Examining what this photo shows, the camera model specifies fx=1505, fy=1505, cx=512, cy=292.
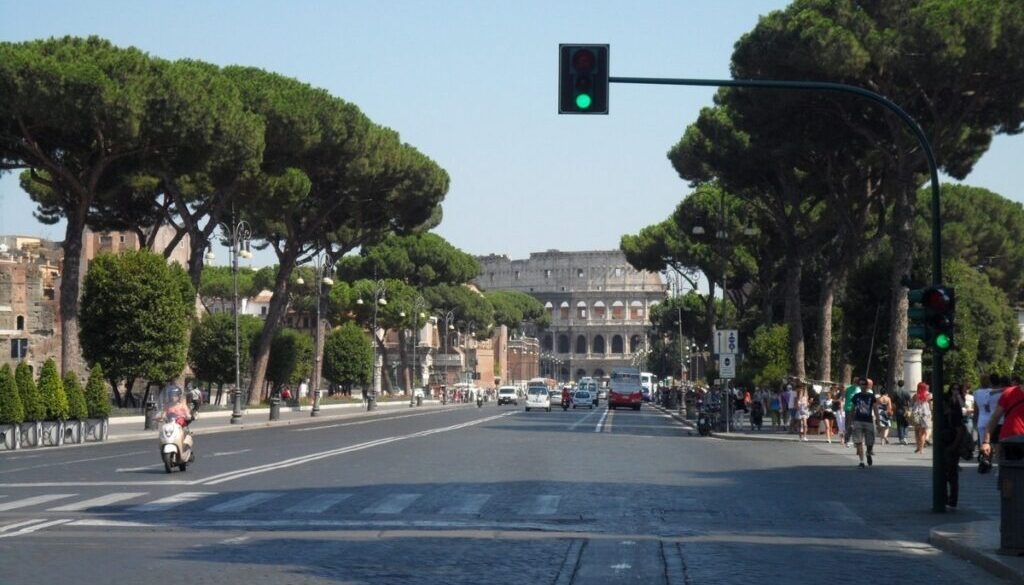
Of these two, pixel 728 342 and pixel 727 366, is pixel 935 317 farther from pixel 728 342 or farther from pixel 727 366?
pixel 728 342

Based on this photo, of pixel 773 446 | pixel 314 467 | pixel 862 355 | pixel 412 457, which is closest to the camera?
pixel 314 467

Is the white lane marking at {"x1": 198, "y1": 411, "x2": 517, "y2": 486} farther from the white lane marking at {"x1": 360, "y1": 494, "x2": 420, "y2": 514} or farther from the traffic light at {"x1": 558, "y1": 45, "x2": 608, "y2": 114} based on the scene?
the traffic light at {"x1": 558, "y1": 45, "x2": 608, "y2": 114}

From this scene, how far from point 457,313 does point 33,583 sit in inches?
4661

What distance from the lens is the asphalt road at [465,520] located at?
11609 mm

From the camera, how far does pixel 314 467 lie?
2580 centimetres

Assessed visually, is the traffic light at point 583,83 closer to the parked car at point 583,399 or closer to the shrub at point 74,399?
the shrub at point 74,399

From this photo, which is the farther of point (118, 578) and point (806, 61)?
point (806, 61)

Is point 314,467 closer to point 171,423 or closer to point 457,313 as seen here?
point 171,423

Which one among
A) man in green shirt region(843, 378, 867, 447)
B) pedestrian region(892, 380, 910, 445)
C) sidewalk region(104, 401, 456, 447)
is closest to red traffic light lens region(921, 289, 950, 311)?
man in green shirt region(843, 378, 867, 447)

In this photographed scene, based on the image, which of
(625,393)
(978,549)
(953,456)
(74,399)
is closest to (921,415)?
(953,456)

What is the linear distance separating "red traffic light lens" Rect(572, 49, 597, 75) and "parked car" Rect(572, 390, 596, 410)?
84.8 meters

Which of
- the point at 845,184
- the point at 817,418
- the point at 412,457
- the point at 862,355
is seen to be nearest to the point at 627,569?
the point at 412,457

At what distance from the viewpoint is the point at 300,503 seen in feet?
59.5

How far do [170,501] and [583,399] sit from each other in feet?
273
